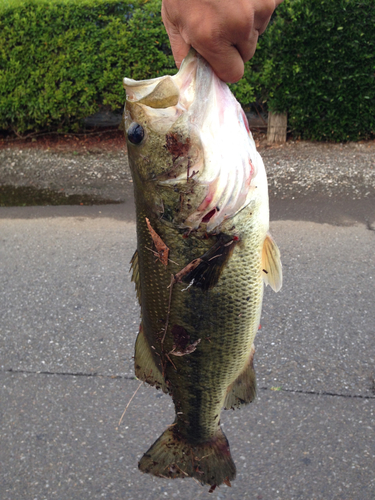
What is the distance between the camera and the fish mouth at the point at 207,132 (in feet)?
4.67

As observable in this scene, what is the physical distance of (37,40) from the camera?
20.3 feet

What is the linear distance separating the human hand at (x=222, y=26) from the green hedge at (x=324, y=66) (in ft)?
16.2

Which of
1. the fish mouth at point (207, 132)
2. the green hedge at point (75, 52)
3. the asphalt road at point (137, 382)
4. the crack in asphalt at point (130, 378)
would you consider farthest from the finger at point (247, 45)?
the green hedge at point (75, 52)

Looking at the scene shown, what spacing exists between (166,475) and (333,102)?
5.29m

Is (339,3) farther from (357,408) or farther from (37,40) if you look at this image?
(357,408)

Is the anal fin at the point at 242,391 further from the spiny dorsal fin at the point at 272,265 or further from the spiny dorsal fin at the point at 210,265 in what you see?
the spiny dorsal fin at the point at 210,265

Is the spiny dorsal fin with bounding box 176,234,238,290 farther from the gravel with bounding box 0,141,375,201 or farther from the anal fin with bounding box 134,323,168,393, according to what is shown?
the gravel with bounding box 0,141,375,201

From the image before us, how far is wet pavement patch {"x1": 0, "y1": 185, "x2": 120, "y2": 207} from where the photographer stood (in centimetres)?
563

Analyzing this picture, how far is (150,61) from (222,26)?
5402 millimetres

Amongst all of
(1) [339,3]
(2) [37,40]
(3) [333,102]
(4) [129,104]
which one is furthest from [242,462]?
(2) [37,40]

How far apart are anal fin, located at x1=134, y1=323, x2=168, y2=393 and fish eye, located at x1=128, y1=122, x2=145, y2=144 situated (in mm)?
709

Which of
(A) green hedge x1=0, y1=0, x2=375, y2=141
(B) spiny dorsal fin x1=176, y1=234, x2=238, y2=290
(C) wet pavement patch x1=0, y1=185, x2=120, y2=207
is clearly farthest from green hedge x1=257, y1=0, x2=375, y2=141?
(B) spiny dorsal fin x1=176, y1=234, x2=238, y2=290

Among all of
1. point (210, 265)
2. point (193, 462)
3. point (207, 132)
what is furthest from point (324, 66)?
point (193, 462)

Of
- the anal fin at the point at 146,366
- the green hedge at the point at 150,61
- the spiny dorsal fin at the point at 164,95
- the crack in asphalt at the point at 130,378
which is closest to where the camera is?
the spiny dorsal fin at the point at 164,95
